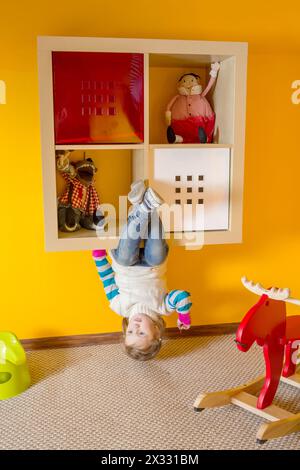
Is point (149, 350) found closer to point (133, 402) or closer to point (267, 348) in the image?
point (133, 402)

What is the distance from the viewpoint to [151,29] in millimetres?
1800

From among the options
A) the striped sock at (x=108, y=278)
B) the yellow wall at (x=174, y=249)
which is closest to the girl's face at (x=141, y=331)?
the striped sock at (x=108, y=278)

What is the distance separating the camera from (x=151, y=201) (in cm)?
158

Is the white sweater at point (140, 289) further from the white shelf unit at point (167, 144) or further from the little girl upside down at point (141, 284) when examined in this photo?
the white shelf unit at point (167, 144)

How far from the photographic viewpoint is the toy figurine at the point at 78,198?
172 centimetres

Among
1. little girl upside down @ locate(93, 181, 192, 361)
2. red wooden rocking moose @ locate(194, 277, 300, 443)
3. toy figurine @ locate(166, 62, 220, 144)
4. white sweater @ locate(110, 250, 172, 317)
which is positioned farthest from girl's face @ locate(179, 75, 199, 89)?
red wooden rocking moose @ locate(194, 277, 300, 443)

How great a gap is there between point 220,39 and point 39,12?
0.63m

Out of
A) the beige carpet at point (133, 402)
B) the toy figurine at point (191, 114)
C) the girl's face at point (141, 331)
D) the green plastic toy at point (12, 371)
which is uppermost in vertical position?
the toy figurine at point (191, 114)

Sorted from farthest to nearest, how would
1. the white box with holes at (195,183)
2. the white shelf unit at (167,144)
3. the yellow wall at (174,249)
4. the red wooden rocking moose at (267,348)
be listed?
the yellow wall at (174,249), the white box with holes at (195,183), the white shelf unit at (167,144), the red wooden rocking moose at (267,348)

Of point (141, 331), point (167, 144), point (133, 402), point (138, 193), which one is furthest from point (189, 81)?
point (133, 402)

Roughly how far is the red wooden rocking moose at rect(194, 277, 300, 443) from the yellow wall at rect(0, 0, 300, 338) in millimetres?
545

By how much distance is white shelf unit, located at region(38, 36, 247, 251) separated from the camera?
1.52 meters

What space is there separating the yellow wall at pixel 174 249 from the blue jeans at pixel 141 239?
294mm

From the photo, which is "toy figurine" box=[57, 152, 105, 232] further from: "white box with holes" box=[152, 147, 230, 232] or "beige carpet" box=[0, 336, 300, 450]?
"beige carpet" box=[0, 336, 300, 450]
